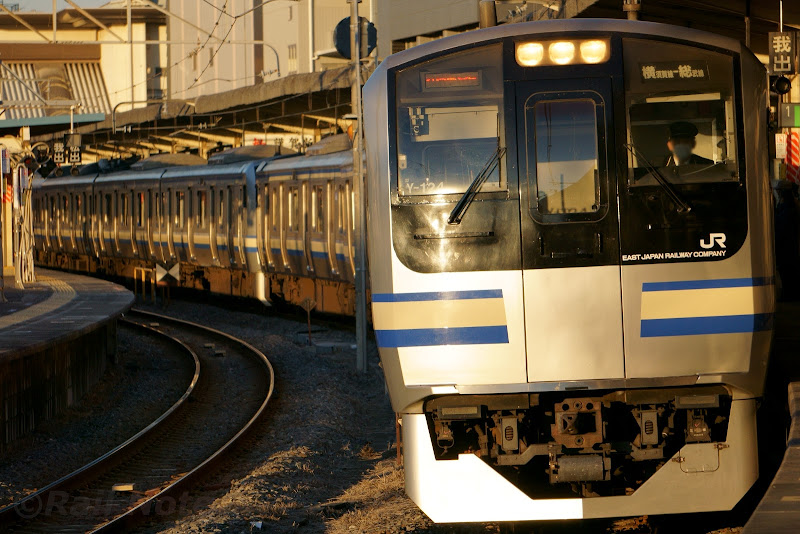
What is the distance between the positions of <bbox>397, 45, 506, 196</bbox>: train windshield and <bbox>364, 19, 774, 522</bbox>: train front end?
0.4 inches

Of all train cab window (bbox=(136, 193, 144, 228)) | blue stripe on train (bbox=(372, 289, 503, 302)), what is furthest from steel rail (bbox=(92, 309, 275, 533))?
train cab window (bbox=(136, 193, 144, 228))

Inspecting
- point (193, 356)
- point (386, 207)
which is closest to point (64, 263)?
point (193, 356)

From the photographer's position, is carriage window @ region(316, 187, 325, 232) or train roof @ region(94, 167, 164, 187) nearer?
carriage window @ region(316, 187, 325, 232)

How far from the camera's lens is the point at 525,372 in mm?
6082

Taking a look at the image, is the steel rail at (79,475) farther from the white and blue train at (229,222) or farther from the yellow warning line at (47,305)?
the white and blue train at (229,222)

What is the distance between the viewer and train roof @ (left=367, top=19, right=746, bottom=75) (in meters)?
6.21

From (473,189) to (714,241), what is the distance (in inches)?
47.7

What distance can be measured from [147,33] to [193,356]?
52.7 m

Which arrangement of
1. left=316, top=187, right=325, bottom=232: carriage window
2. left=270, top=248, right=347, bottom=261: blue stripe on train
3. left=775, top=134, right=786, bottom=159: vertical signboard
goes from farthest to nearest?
left=316, top=187, right=325, bottom=232: carriage window
left=270, top=248, right=347, bottom=261: blue stripe on train
left=775, top=134, right=786, bottom=159: vertical signboard

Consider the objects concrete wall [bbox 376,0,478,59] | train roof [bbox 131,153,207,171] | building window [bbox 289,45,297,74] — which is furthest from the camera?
building window [bbox 289,45,297,74]

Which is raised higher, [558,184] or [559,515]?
[558,184]

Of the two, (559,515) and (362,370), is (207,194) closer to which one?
(362,370)

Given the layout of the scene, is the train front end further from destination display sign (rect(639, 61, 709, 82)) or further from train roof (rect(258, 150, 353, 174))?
train roof (rect(258, 150, 353, 174))

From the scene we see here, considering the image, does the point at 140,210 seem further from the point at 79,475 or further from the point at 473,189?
the point at 473,189
